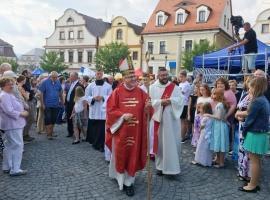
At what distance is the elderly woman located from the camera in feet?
18.4

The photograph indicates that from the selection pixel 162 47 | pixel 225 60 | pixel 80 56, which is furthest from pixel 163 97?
pixel 80 56

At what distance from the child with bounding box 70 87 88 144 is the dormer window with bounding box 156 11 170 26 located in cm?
3180

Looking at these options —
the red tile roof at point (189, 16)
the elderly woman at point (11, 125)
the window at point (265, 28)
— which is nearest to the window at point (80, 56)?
the red tile roof at point (189, 16)

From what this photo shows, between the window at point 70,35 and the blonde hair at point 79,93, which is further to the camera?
the window at point 70,35

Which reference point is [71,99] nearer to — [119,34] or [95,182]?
[95,182]

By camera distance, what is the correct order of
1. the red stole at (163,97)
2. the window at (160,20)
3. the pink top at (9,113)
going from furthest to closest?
the window at (160,20), the red stole at (163,97), the pink top at (9,113)

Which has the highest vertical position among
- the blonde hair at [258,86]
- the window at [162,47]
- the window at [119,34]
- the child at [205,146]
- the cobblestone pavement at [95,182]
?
the window at [119,34]

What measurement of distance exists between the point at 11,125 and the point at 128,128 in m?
2.13

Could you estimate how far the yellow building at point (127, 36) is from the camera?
40.4 meters

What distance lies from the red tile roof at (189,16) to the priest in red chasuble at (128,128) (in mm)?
32232

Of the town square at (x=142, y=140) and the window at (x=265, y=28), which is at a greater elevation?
the window at (x=265, y=28)

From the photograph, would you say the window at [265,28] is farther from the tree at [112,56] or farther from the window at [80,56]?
the window at [80,56]

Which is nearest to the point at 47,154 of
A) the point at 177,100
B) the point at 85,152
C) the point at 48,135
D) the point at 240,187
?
the point at 85,152

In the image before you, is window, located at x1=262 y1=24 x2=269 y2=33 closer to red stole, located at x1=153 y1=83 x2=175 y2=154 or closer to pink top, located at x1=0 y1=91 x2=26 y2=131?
red stole, located at x1=153 y1=83 x2=175 y2=154
